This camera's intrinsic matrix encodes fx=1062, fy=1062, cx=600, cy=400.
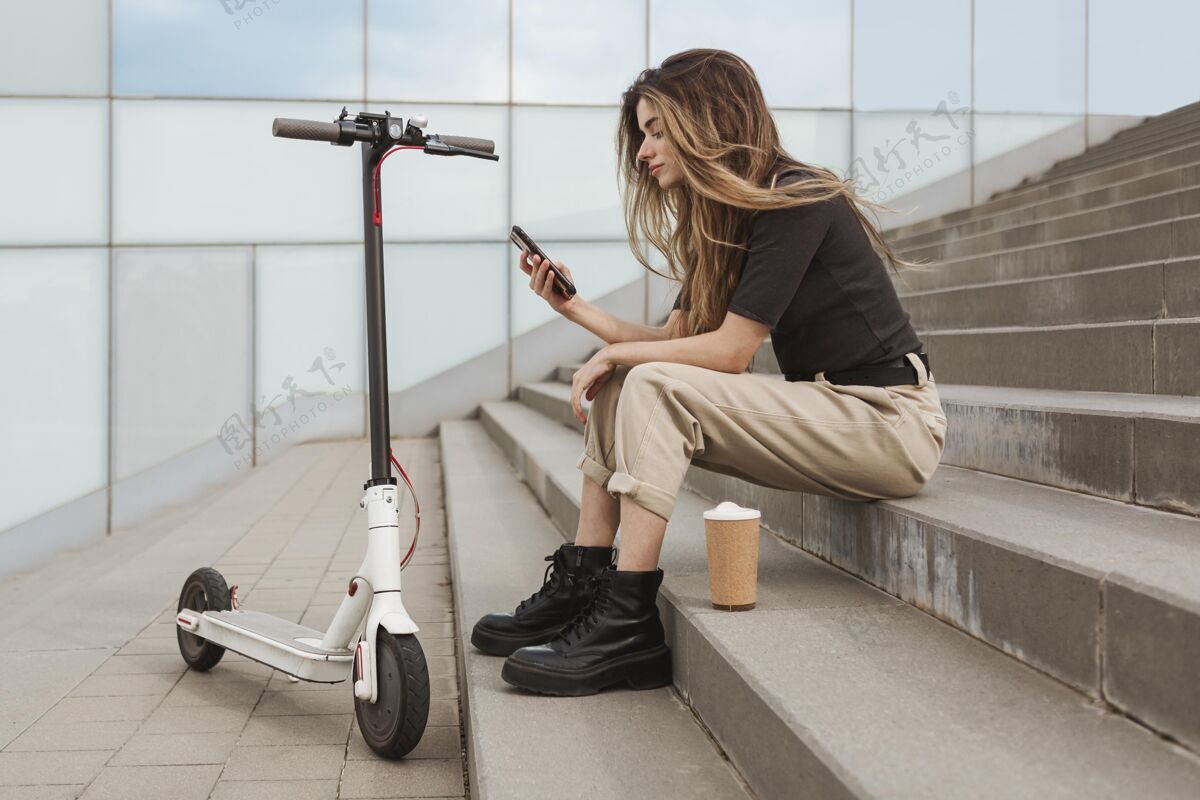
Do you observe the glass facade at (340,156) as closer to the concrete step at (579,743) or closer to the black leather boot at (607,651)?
the concrete step at (579,743)

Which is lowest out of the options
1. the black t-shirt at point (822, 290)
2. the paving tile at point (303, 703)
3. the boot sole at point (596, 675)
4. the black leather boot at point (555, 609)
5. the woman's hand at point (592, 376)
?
the paving tile at point (303, 703)

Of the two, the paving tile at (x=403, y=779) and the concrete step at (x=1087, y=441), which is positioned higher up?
the concrete step at (x=1087, y=441)

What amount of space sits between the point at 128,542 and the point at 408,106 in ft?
14.2

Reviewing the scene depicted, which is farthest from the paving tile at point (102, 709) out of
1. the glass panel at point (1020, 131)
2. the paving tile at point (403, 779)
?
the glass panel at point (1020, 131)

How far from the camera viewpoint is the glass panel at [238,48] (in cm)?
874

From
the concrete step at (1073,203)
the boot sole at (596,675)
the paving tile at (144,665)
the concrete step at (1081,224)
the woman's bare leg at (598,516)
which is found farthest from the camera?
the concrete step at (1073,203)

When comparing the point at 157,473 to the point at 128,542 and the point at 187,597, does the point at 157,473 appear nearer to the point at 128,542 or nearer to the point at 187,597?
the point at 128,542

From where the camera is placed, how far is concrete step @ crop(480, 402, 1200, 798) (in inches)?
51.1

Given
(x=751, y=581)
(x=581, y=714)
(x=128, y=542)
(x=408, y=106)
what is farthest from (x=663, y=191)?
→ (x=408, y=106)

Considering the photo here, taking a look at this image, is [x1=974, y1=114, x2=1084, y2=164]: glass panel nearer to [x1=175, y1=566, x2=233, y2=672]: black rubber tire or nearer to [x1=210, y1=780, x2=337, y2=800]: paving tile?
[x1=175, y1=566, x2=233, y2=672]: black rubber tire

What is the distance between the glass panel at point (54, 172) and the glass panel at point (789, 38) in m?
4.78

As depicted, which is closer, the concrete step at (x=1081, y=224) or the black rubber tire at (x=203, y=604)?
the black rubber tire at (x=203, y=604)

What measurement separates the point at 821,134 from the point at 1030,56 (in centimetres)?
198

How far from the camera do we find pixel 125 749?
8.01 feet
